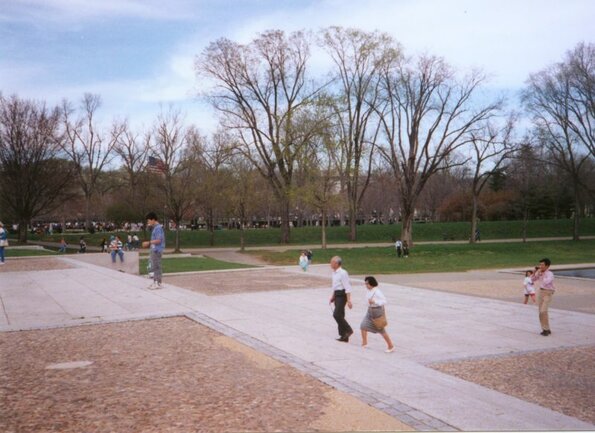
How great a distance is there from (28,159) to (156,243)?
32.0 meters

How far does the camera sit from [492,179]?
73.4 metres

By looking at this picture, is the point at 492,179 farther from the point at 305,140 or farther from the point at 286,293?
the point at 286,293

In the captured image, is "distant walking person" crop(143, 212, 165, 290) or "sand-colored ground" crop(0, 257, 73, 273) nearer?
"distant walking person" crop(143, 212, 165, 290)

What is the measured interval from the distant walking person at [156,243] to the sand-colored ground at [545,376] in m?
7.80

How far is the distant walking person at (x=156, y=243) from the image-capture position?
42.7 feet

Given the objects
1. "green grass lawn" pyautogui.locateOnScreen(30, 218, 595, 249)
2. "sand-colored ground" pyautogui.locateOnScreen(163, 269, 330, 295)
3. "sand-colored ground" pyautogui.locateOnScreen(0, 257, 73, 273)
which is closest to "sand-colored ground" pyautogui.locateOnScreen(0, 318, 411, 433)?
"sand-colored ground" pyautogui.locateOnScreen(163, 269, 330, 295)

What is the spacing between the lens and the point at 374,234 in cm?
5572

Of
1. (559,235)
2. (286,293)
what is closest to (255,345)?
(286,293)

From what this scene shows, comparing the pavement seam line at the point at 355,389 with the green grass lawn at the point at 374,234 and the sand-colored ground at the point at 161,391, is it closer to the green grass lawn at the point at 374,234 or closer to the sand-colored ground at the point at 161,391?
the sand-colored ground at the point at 161,391

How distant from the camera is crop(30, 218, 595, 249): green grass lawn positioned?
169 feet

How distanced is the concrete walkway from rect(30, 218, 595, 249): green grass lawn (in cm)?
3407

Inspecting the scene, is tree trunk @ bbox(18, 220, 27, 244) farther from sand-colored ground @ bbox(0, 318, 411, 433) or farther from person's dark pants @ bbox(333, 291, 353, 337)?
person's dark pants @ bbox(333, 291, 353, 337)

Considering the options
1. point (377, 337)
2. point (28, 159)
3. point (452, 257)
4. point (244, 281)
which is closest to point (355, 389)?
point (377, 337)

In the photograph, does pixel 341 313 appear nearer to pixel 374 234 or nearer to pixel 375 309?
pixel 375 309
